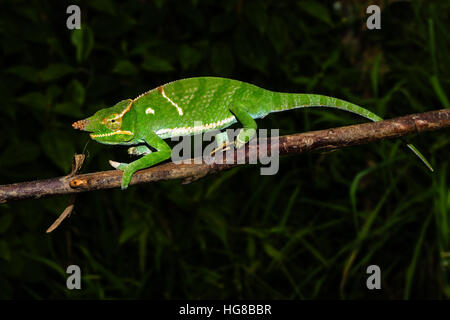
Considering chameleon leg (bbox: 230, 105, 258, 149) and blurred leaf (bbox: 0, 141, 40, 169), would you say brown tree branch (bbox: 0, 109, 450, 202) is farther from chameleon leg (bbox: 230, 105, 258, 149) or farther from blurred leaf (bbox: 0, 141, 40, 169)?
blurred leaf (bbox: 0, 141, 40, 169)

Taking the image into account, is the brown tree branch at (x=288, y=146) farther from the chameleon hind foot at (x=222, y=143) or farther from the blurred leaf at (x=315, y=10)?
the blurred leaf at (x=315, y=10)

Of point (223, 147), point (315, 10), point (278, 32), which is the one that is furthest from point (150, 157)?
point (315, 10)

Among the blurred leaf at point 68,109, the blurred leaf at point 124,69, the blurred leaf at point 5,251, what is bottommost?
the blurred leaf at point 5,251

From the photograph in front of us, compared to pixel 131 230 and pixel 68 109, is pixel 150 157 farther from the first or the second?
pixel 131 230

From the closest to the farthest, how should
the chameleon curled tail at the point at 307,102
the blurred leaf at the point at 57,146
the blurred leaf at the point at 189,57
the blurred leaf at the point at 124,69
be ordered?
the chameleon curled tail at the point at 307,102, the blurred leaf at the point at 57,146, the blurred leaf at the point at 124,69, the blurred leaf at the point at 189,57

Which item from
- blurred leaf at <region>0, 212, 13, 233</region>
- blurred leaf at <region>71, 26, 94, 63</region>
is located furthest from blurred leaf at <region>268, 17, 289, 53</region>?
blurred leaf at <region>0, 212, 13, 233</region>

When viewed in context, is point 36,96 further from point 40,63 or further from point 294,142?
point 294,142

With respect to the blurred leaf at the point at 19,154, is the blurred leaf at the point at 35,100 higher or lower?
higher

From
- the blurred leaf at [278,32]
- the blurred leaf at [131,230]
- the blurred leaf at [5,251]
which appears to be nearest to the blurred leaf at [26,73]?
the blurred leaf at [5,251]
